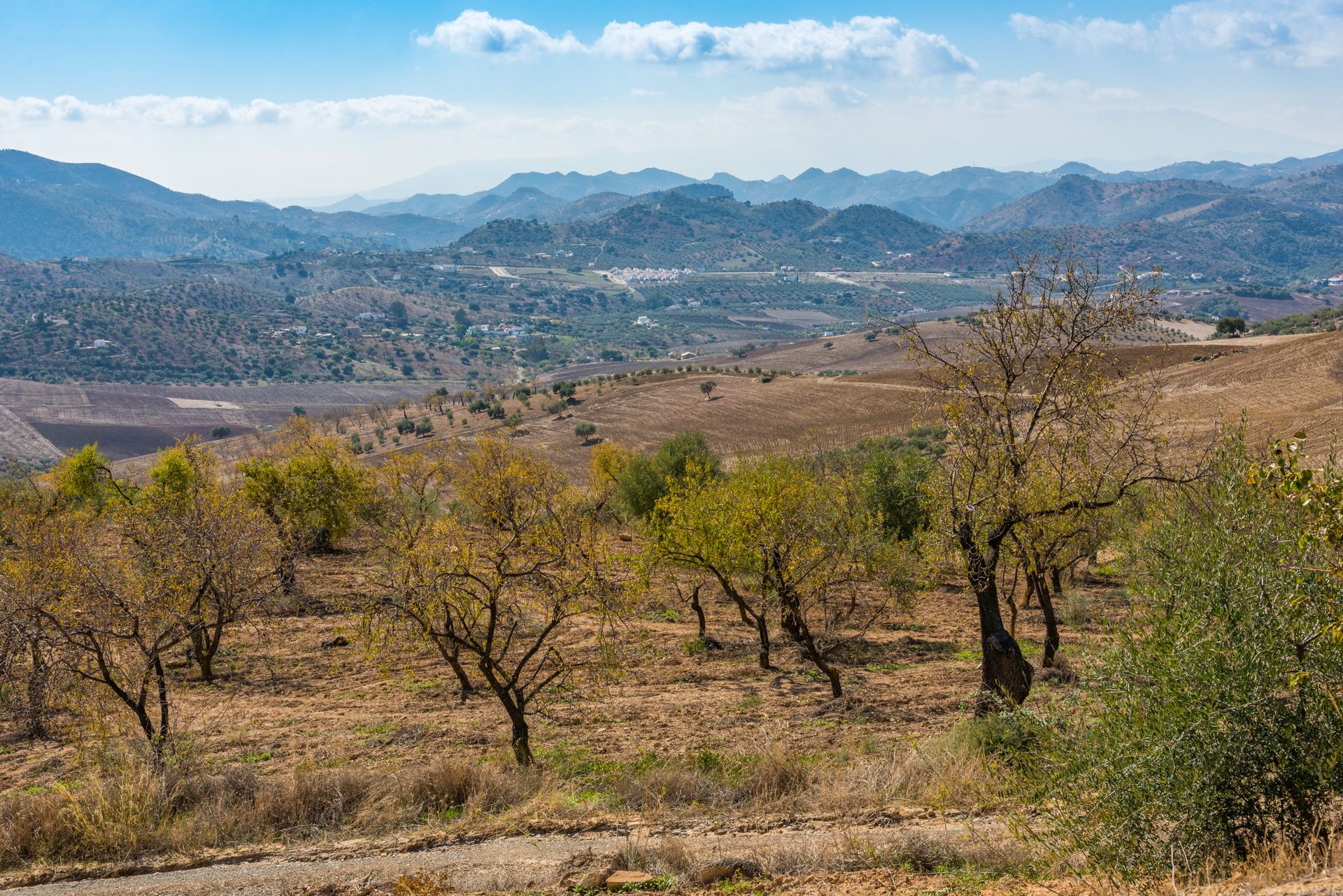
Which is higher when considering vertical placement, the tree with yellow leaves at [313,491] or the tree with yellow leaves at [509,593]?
the tree with yellow leaves at [509,593]

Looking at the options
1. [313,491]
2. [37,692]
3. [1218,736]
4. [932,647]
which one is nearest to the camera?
Answer: [1218,736]

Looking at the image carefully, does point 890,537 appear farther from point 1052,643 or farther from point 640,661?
point 640,661

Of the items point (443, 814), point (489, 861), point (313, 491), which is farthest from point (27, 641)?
point (313, 491)

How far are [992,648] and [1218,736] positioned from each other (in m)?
6.68

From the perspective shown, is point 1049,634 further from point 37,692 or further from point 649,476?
point 649,476

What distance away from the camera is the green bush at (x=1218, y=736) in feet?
24.1

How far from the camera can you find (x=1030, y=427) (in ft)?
44.2

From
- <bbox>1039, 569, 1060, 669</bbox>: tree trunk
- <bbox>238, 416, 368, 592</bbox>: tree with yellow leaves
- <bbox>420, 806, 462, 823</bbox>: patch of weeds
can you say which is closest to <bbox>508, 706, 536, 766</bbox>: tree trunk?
<bbox>420, 806, 462, 823</bbox>: patch of weeds

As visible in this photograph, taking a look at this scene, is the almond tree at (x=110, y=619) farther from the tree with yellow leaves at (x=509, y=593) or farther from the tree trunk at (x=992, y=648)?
the tree trunk at (x=992, y=648)

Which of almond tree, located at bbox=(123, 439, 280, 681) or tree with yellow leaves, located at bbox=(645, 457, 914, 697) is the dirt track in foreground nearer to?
almond tree, located at bbox=(123, 439, 280, 681)

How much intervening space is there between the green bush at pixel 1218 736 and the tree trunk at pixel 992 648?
17.0 ft

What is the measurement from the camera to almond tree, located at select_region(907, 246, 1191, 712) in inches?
526

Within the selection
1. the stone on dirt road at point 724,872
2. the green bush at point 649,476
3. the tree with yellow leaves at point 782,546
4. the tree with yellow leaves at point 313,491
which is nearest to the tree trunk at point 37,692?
the stone on dirt road at point 724,872

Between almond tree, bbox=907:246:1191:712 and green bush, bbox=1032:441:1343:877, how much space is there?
5.02 metres
